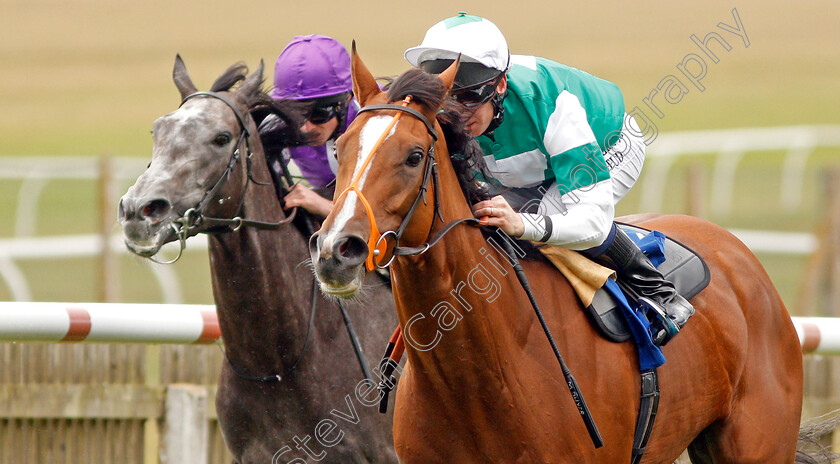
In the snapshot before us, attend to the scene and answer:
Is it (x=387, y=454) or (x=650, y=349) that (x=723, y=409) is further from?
(x=387, y=454)

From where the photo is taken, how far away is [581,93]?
371 cm

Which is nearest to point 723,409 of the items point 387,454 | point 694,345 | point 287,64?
point 694,345

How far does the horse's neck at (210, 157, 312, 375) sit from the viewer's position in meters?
4.00

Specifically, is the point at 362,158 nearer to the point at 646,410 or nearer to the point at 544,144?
the point at 544,144

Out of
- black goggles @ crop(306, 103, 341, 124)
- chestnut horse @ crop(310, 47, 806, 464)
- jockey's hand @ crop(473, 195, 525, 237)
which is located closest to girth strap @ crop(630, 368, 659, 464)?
chestnut horse @ crop(310, 47, 806, 464)

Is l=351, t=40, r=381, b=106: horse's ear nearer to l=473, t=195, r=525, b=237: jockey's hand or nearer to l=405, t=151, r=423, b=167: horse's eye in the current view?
l=405, t=151, r=423, b=167: horse's eye

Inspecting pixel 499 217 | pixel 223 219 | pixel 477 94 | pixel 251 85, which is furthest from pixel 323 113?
pixel 499 217

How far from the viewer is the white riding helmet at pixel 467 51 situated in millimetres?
3379

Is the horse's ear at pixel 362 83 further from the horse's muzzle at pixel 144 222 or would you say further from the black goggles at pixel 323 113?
the black goggles at pixel 323 113

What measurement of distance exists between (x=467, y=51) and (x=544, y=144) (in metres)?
0.42

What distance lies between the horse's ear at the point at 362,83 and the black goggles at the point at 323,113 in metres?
1.43

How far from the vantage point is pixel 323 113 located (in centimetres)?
457

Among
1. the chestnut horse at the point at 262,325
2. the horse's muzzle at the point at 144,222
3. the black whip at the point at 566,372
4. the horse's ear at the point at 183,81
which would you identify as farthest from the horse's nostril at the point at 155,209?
the black whip at the point at 566,372

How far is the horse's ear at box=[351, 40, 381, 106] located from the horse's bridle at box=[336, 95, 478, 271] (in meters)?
0.12
